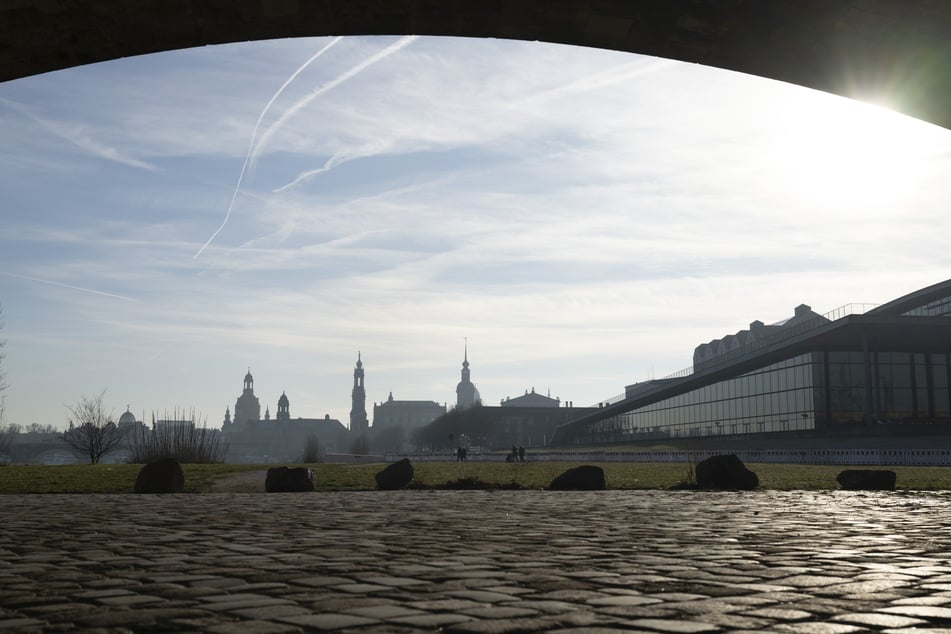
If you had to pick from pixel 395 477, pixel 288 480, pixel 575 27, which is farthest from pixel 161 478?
pixel 575 27

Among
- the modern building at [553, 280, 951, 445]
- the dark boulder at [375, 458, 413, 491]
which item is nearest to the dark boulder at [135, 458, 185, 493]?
the dark boulder at [375, 458, 413, 491]

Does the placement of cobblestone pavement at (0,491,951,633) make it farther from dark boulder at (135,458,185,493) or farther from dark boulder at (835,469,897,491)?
dark boulder at (835,469,897,491)

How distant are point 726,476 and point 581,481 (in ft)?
10.2

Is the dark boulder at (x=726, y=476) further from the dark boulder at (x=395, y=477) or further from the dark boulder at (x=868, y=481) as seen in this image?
the dark boulder at (x=395, y=477)

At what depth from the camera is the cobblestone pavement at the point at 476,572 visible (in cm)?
358

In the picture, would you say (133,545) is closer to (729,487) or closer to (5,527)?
(5,527)

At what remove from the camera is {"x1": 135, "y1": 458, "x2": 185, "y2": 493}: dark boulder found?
16.2m

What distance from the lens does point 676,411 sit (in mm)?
81562

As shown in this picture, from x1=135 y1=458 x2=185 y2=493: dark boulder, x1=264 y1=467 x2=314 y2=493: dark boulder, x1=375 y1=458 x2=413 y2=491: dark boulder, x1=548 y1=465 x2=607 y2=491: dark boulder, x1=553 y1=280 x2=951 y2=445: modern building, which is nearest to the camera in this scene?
x1=135 y1=458 x2=185 y2=493: dark boulder

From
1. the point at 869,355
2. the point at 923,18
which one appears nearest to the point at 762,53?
the point at 923,18

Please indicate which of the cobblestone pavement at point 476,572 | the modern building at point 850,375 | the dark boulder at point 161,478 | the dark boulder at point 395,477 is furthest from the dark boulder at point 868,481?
the modern building at point 850,375

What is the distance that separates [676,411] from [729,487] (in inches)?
2571

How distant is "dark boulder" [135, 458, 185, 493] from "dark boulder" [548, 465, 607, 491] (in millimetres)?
7291

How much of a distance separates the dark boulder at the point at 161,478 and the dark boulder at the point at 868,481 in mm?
13305
